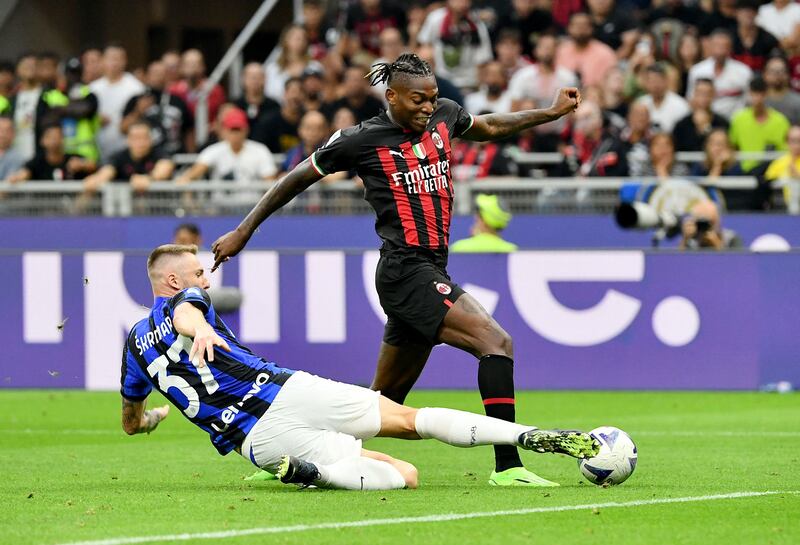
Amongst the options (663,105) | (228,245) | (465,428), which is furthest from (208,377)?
(663,105)

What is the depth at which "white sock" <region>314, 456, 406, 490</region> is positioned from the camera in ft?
25.0

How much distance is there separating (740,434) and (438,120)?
3724mm

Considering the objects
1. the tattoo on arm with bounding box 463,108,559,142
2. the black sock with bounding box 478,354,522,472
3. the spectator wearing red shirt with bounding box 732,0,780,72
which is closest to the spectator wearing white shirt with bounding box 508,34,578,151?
the spectator wearing red shirt with bounding box 732,0,780,72

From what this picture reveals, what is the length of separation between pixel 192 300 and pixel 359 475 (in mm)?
1169

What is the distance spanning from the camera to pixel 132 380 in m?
7.88

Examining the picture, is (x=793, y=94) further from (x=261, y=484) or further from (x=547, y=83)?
(x=261, y=484)

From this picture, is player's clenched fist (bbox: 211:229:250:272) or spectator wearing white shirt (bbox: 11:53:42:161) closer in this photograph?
player's clenched fist (bbox: 211:229:250:272)

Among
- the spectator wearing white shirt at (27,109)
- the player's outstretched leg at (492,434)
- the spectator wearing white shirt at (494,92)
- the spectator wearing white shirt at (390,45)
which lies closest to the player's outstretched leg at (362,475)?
the player's outstretched leg at (492,434)

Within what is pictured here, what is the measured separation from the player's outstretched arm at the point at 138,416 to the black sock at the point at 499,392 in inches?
63.4

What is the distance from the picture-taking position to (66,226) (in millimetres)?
17266

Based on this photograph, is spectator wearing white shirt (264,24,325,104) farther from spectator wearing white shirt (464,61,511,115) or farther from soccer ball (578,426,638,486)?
soccer ball (578,426,638,486)

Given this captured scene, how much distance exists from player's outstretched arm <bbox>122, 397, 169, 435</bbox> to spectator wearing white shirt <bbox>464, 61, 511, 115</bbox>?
1039 cm

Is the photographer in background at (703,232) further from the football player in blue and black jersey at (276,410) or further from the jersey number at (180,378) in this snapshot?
the jersey number at (180,378)

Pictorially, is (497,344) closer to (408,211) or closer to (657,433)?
(408,211)
